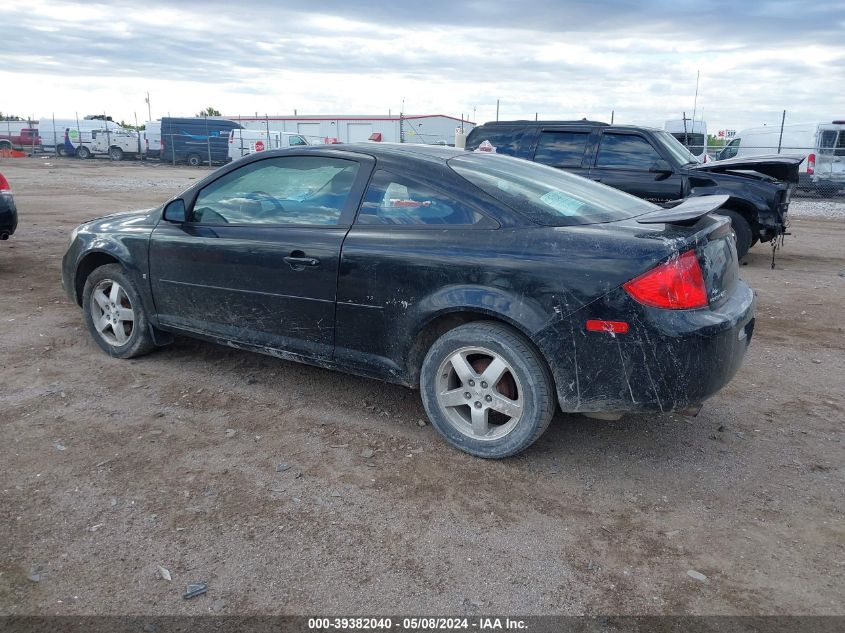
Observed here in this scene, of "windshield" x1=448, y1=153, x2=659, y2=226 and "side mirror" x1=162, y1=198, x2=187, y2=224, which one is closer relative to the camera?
"windshield" x1=448, y1=153, x2=659, y2=226

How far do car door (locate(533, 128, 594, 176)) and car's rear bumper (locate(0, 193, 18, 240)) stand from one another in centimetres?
646

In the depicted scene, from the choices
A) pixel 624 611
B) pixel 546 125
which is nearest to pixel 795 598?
pixel 624 611

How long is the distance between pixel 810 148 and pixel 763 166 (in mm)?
13627

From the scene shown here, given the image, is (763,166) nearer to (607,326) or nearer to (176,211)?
(607,326)

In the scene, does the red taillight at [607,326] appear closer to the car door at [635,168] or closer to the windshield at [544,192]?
the windshield at [544,192]

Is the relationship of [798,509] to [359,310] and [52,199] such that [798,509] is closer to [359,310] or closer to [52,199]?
[359,310]

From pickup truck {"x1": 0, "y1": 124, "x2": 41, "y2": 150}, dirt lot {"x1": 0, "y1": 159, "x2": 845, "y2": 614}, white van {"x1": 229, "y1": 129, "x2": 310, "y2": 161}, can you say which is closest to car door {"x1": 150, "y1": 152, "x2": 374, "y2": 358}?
dirt lot {"x1": 0, "y1": 159, "x2": 845, "y2": 614}

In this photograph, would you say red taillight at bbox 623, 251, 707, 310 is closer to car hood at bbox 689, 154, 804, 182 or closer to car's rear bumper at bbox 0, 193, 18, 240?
car hood at bbox 689, 154, 804, 182

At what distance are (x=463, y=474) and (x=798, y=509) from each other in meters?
1.52

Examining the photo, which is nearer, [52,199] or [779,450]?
[779,450]

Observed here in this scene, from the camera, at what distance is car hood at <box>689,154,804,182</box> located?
28.8 feet

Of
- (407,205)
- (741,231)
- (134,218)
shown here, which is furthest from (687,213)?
(741,231)

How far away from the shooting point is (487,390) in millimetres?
3557

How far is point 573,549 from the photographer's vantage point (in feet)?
9.55
